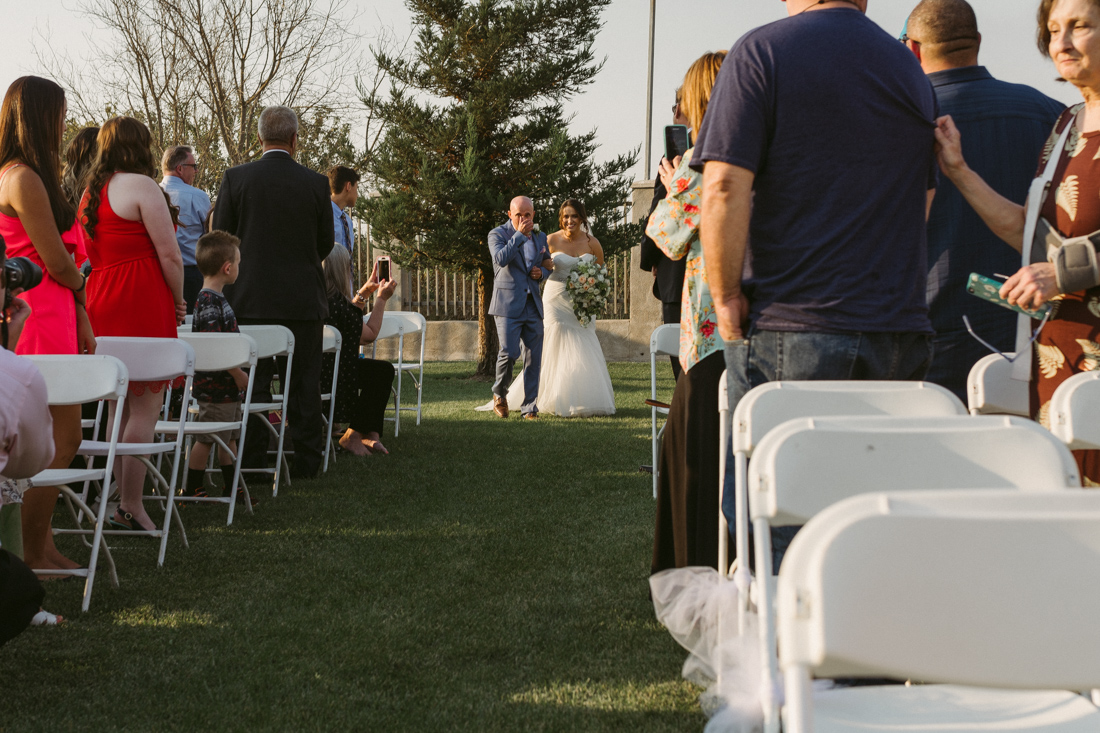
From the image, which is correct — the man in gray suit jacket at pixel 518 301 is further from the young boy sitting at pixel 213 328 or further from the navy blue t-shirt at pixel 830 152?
the navy blue t-shirt at pixel 830 152

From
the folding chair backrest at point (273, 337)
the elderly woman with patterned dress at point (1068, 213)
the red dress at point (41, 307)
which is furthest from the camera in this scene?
the folding chair backrest at point (273, 337)

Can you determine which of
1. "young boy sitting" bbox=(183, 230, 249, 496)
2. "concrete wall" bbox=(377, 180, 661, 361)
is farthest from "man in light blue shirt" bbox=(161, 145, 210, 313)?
"concrete wall" bbox=(377, 180, 661, 361)

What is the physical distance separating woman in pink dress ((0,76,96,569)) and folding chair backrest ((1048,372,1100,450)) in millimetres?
3163

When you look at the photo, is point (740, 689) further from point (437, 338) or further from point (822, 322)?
point (437, 338)

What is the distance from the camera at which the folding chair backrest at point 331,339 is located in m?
6.33

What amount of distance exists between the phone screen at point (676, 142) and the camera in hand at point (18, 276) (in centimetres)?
204

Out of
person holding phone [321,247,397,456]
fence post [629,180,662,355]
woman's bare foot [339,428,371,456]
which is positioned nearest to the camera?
person holding phone [321,247,397,456]

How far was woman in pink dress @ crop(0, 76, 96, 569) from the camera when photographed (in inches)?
137

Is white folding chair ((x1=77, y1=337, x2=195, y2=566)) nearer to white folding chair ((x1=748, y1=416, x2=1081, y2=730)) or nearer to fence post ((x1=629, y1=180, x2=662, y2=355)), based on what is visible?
white folding chair ((x1=748, y1=416, x2=1081, y2=730))

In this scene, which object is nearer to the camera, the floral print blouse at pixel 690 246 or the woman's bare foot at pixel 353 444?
the floral print blouse at pixel 690 246

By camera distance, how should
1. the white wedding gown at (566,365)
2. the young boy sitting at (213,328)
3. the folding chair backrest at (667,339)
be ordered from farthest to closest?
the white wedding gown at (566,365)
the young boy sitting at (213,328)
the folding chair backrest at (667,339)

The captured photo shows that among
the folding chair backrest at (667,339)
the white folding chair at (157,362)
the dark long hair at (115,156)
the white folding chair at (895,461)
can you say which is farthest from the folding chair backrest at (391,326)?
the white folding chair at (895,461)

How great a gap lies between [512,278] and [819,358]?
669cm

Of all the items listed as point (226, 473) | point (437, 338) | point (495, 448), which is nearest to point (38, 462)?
point (226, 473)
